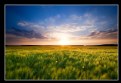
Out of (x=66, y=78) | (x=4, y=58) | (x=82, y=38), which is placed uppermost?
(x=82, y=38)

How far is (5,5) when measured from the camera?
5.68 metres

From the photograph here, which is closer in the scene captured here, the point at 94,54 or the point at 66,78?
the point at 66,78

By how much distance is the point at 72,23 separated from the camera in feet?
19.1

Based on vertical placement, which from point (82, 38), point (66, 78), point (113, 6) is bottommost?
→ point (66, 78)

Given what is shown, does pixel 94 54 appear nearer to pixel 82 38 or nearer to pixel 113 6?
pixel 82 38

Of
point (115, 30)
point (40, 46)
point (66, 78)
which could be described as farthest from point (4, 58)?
point (115, 30)

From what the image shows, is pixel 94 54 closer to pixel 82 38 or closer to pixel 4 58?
pixel 82 38

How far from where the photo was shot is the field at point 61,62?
5645mm

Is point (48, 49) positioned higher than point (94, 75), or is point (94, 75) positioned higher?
point (48, 49)

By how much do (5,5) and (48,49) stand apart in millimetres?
1152

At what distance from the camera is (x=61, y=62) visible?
5863 millimetres

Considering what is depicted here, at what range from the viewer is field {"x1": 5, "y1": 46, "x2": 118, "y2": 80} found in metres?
5.64
